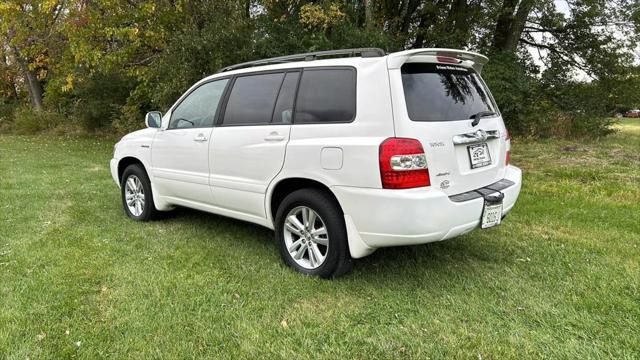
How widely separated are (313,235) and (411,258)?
1.01 meters

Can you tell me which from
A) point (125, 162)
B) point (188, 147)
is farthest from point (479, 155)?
point (125, 162)

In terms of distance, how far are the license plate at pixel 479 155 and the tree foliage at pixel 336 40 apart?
26.6 feet

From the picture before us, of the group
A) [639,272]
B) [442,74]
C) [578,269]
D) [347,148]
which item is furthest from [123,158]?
[639,272]

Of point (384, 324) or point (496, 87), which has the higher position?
point (496, 87)

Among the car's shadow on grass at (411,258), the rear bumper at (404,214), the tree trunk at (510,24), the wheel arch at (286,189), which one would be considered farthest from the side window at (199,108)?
the tree trunk at (510,24)

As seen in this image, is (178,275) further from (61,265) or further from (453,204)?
(453,204)

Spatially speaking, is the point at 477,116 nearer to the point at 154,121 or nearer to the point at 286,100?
the point at 286,100

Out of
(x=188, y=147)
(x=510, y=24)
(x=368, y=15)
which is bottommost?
(x=188, y=147)

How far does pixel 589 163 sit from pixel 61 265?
877 centimetres

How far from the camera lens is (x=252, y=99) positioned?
438 centimetres

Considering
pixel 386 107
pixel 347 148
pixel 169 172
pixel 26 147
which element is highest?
pixel 386 107

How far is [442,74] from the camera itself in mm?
3789

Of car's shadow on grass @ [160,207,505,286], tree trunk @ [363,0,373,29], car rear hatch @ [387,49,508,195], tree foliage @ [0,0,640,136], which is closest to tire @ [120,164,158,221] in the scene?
car's shadow on grass @ [160,207,505,286]

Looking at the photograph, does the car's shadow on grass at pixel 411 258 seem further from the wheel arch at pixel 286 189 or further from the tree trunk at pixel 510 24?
the tree trunk at pixel 510 24
